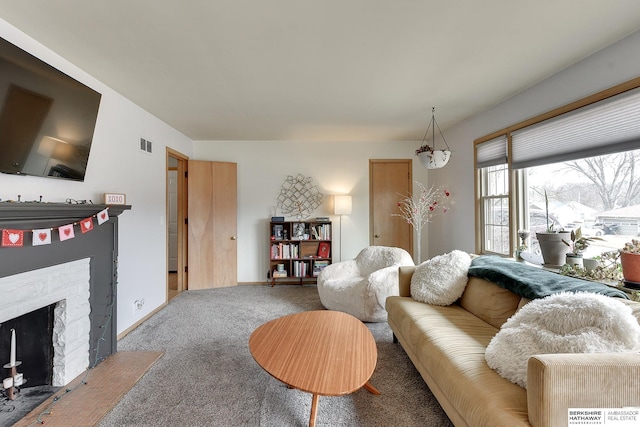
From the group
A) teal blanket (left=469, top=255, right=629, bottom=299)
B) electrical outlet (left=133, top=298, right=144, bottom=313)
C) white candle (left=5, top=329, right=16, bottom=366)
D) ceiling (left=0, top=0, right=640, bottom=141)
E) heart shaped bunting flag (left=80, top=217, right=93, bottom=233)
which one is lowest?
electrical outlet (left=133, top=298, right=144, bottom=313)

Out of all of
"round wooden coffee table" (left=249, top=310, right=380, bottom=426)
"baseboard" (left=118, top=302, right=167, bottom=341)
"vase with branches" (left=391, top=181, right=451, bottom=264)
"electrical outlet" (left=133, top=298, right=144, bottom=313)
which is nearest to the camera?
"round wooden coffee table" (left=249, top=310, right=380, bottom=426)

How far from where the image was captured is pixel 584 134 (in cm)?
211

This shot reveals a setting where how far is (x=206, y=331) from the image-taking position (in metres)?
2.76

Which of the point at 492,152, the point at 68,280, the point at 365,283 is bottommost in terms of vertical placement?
the point at 365,283

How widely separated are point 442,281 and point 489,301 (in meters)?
0.36

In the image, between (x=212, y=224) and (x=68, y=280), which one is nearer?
(x=68, y=280)

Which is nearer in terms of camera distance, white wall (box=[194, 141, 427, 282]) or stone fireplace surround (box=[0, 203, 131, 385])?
stone fireplace surround (box=[0, 203, 131, 385])

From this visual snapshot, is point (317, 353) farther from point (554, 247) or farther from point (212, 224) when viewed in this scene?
point (212, 224)

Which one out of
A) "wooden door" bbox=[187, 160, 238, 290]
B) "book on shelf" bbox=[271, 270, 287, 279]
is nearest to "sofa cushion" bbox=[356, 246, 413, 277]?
"book on shelf" bbox=[271, 270, 287, 279]

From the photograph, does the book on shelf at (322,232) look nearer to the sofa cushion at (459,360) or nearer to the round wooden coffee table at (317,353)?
the sofa cushion at (459,360)

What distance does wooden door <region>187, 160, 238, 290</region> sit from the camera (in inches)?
164

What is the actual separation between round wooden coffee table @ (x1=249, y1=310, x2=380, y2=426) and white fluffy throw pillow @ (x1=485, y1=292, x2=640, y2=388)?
67 cm

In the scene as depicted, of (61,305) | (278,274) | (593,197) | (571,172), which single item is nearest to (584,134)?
(571,172)

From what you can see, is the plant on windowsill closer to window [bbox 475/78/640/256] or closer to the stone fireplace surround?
window [bbox 475/78/640/256]
